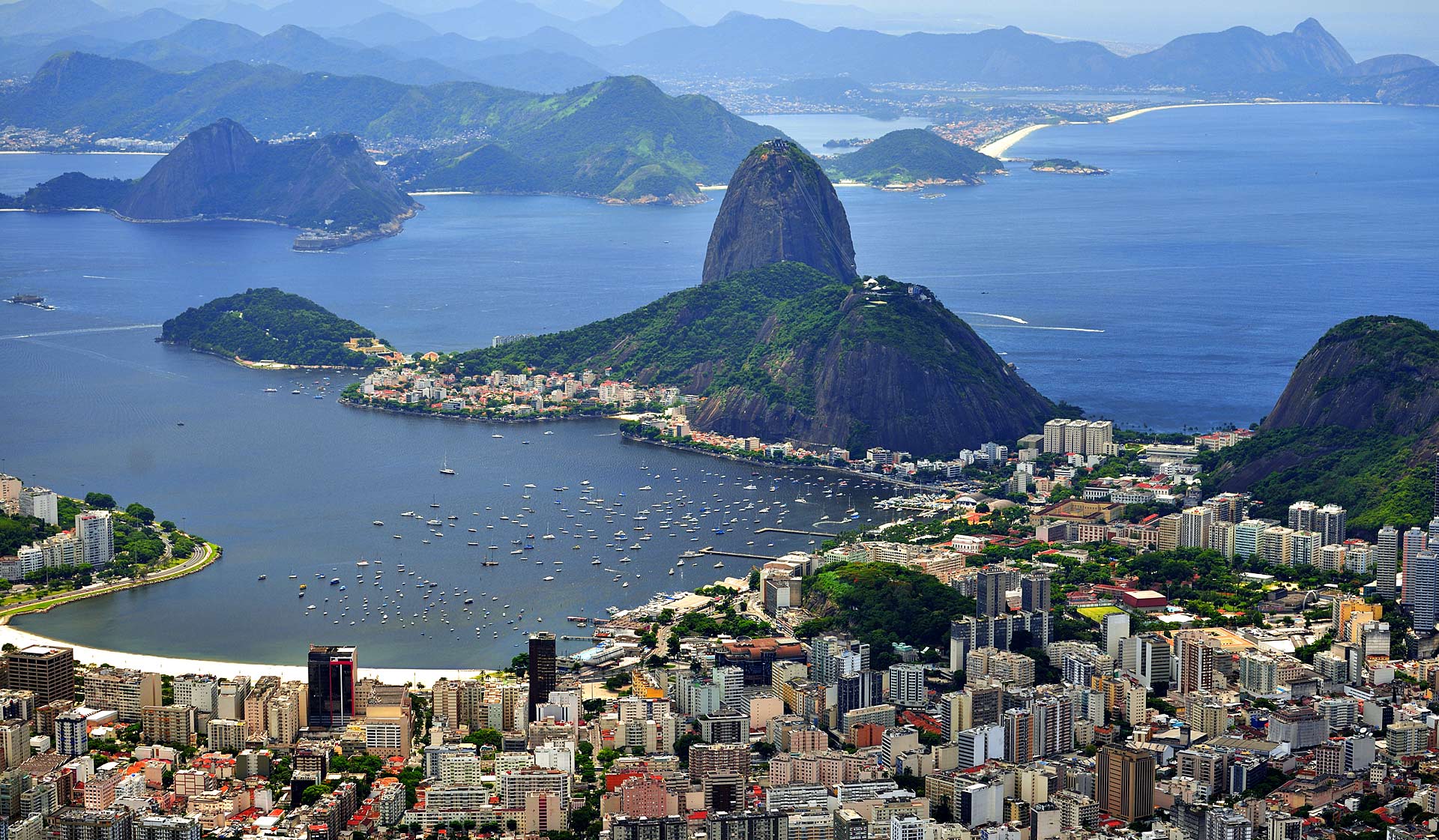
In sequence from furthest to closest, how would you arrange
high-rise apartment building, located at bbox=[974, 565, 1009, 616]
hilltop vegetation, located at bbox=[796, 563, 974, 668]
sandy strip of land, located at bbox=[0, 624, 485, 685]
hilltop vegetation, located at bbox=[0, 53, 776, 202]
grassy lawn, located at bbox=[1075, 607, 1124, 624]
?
1. hilltop vegetation, located at bbox=[0, 53, 776, 202]
2. grassy lawn, located at bbox=[1075, 607, 1124, 624]
3. high-rise apartment building, located at bbox=[974, 565, 1009, 616]
4. hilltop vegetation, located at bbox=[796, 563, 974, 668]
5. sandy strip of land, located at bbox=[0, 624, 485, 685]

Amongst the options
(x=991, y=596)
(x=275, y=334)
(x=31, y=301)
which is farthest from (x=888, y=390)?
(x=31, y=301)

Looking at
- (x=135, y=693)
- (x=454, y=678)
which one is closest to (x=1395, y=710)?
(x=454, y=678)

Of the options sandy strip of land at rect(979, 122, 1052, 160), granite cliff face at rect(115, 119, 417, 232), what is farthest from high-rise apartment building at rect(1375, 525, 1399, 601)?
sandy strip of land at rect(979, 122, 1052, 160)

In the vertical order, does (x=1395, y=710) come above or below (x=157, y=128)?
below

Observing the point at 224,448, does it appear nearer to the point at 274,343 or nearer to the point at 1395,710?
the point at 274,343

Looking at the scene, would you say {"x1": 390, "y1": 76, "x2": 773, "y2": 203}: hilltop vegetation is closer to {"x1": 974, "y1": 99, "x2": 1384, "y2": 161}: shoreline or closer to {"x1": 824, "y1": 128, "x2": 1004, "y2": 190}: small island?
{"x1": 824, "y1": 128, "x2": 1004, "y2": 190}: small island

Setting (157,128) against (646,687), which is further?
(157,128)

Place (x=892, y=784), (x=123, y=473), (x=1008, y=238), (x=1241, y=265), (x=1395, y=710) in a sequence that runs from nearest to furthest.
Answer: (x=892, y=784) < (x=1395, y=710) < (x=123, y=473) < (x=1241, y=265) < (x=1008, y=238)
